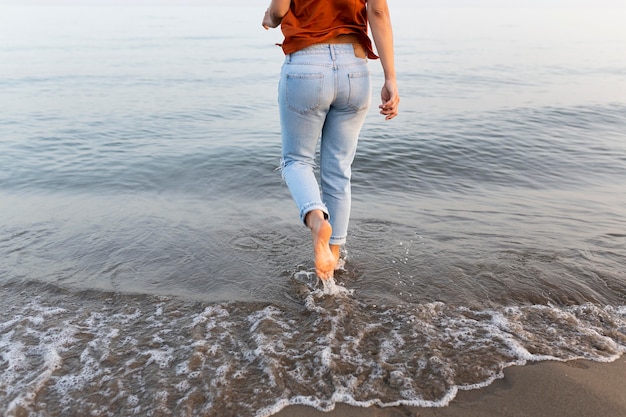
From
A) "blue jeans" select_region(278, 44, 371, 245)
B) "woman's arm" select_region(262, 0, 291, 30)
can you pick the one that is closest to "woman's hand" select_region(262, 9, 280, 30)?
"woman's arm" select_region(262, 0, 291, 30)

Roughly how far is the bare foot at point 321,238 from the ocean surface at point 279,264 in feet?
1.06

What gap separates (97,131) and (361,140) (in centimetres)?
433

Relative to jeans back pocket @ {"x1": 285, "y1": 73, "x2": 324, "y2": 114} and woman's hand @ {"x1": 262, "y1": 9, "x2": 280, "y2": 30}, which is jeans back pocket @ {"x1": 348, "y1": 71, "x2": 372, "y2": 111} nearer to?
jeans back pocket @ {"x1": 285, "y1": 73, "x2": 324, "y2": 114}

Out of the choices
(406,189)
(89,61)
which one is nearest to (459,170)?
(406,189)

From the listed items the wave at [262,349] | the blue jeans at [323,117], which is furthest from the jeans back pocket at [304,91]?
the wave at [262,349]

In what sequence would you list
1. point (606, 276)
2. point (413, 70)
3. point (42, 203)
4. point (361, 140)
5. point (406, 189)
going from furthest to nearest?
point (413, 70), point (361, 140), point (406, 189), point (42, 203), point (606, 276)

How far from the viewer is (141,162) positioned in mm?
6910

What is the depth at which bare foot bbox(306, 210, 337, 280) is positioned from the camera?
280 cm

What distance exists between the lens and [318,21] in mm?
2705

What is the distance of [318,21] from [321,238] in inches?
44.0

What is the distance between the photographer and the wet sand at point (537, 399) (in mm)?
2170

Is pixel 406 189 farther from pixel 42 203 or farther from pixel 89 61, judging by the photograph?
pixel 89 61

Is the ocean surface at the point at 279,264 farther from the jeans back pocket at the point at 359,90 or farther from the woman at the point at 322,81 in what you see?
the jeans back pocket at the point at 359,90

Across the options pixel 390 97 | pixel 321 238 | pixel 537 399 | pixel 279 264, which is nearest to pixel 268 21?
pixel 390 97
